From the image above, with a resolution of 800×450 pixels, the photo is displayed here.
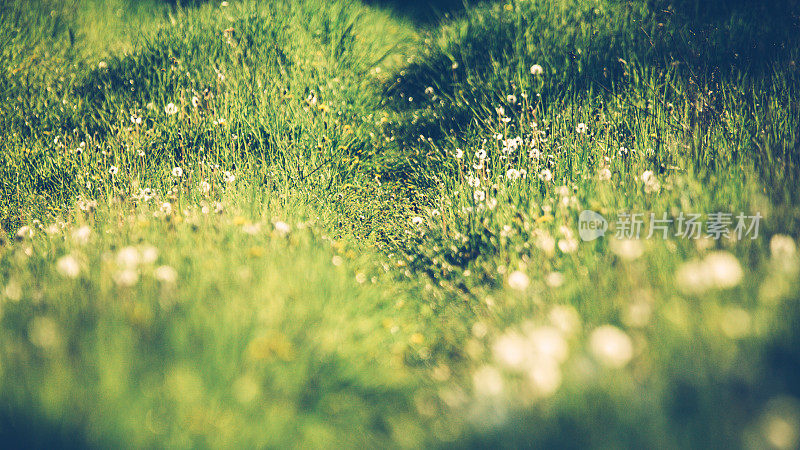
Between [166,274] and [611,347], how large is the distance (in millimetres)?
1738

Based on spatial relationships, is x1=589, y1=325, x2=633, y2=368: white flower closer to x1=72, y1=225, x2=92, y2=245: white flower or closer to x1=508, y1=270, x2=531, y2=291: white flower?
x1=508, y1=270, x2=531, y2=291: white flower

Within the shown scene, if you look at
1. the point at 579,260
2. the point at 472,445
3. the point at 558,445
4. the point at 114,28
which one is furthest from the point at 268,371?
the point at 114,28

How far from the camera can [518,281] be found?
2289 millimetres

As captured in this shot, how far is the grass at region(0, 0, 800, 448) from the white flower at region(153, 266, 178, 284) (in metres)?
0.02

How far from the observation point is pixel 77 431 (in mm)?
1430

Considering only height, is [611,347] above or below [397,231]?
above

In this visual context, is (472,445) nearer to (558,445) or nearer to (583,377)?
(558,445)

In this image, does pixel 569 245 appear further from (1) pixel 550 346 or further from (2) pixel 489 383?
(2) pixel 489 383

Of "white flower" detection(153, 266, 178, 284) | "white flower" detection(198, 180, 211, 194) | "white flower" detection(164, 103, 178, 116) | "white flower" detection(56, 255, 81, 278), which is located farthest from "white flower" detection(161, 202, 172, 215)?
"white flower" detection(164, 103, 178, 116)

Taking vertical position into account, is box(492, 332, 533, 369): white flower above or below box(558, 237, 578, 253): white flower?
above

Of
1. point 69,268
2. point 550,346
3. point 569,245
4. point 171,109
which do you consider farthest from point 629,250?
point 171,109

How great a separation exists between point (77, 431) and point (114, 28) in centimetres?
596

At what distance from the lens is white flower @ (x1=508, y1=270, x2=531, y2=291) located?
2248mm

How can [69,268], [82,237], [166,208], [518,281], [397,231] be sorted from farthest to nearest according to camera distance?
[397,231] → [166,208] → [82,237] → [518,281] → [69,268]
